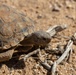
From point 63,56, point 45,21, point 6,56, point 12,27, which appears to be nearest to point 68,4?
point 45,21

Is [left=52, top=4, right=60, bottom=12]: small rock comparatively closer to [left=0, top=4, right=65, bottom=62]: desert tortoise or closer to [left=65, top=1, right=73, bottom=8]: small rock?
[left=65, top=1, right=73, bottom=8]: small rock

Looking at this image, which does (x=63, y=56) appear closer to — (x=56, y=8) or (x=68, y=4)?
(x=56, y=8)

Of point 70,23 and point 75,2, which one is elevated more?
point 75,2

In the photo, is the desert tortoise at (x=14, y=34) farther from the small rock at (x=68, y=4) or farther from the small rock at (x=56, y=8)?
the small rock at (x=68, y=4)

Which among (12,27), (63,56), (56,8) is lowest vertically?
(63,56)

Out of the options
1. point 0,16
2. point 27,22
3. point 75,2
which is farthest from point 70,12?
point 0,16

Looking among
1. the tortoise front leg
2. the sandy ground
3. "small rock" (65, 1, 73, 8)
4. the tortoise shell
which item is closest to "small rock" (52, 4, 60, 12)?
the sandy ground

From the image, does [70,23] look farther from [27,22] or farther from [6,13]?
[6,13]
